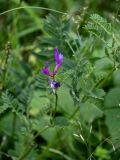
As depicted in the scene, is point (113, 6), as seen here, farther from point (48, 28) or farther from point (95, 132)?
point (48, 28)

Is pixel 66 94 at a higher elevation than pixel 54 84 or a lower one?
lower

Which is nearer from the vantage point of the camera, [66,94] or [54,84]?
[54,84]

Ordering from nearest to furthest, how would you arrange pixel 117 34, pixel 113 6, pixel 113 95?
pixel 117 34 < pixel 113 95 < pixel 113 6

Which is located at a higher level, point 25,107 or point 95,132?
point 25,107

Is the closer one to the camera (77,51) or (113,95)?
(77,51)

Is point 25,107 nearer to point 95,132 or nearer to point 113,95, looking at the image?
point 113,95

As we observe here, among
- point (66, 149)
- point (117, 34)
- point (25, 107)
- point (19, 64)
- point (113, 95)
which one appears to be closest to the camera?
point (117, 34)

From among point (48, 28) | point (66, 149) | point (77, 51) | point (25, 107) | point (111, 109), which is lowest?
point (66, 149)

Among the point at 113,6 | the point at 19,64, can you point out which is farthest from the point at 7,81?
the point at 113,6
